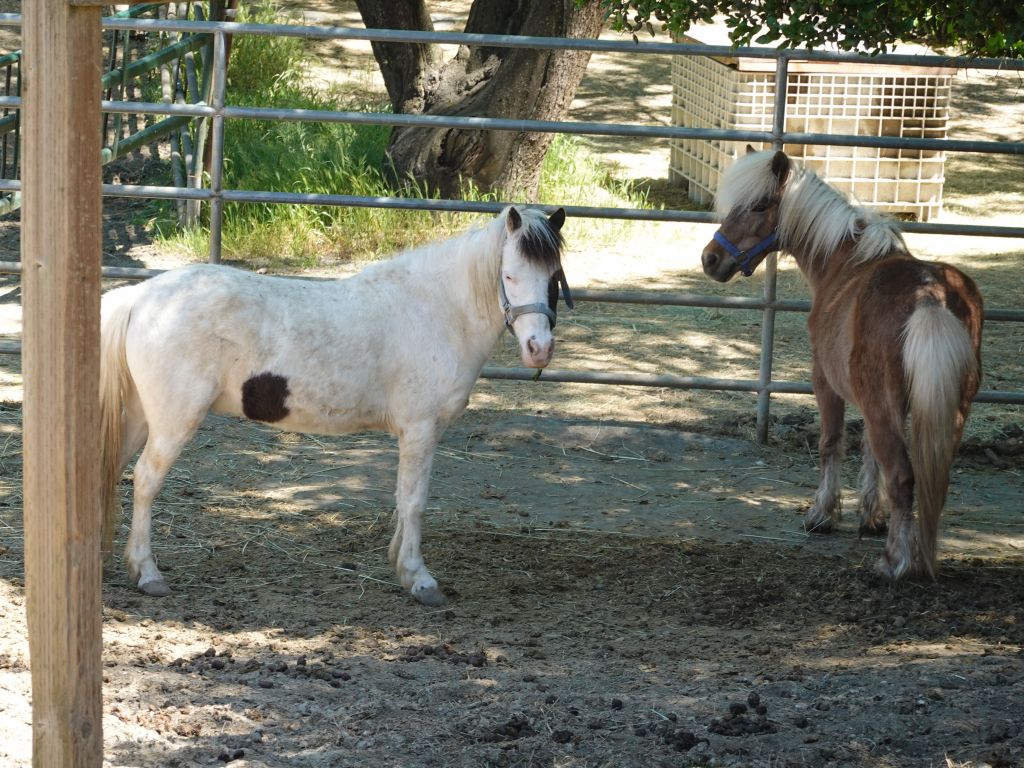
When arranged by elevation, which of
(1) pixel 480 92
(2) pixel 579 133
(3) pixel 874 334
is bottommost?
(3) pixel 874 334

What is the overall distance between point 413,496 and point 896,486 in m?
1.79

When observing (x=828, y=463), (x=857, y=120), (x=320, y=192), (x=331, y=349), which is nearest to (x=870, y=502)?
(x=828, y=463)

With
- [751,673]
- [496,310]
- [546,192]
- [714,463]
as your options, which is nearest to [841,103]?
[546,192]

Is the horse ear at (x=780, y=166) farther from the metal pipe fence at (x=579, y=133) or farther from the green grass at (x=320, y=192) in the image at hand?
the green grass at (x=320, y=192)

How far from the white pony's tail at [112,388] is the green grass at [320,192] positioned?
4285mm

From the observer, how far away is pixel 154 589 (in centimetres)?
416

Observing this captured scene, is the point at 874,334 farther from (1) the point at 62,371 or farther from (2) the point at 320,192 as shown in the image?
(2) the point at 320,192

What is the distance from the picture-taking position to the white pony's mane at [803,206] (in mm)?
5031

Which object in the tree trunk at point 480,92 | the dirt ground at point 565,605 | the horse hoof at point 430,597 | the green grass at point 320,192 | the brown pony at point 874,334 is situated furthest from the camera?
the tree trunk at point 480,92

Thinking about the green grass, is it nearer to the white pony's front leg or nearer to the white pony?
the white pony

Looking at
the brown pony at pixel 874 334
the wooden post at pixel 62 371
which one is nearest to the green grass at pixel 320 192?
the brown pony at pixel 874 334

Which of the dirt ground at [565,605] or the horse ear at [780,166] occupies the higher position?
the horse ear at [780,166]

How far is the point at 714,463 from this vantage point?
6.00 metres

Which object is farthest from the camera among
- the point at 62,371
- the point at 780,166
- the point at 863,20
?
the point at 780,166
